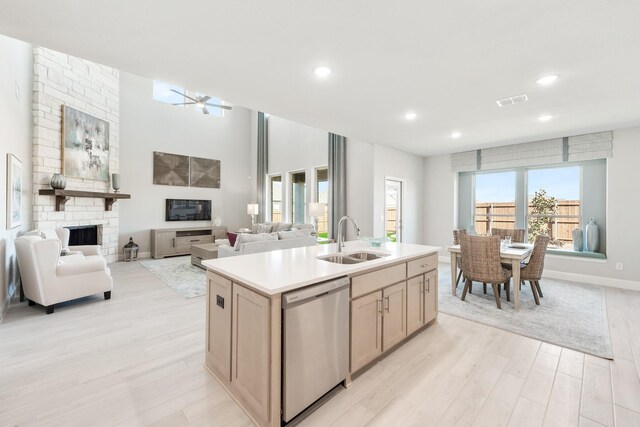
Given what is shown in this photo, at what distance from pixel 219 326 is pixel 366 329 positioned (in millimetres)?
1106

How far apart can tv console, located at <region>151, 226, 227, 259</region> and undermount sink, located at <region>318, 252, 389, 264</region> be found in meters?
5.93

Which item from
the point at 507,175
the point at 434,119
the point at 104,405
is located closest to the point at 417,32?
the point at 434,119

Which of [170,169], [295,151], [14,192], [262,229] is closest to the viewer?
[14,192]

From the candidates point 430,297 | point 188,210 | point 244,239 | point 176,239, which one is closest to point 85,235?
point 176,239

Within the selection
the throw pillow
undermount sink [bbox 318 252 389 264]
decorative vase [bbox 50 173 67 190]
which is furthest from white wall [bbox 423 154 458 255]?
decorative vase [bbox 50 173 67 190]

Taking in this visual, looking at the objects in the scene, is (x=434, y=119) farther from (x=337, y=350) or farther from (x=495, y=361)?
(x=337, y=350)

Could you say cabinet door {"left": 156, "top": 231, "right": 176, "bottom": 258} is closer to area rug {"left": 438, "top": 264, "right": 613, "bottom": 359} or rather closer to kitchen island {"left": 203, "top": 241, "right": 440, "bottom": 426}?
kitchen island {"left": 203, "top": 241, "right": 440, "bottom": 426}

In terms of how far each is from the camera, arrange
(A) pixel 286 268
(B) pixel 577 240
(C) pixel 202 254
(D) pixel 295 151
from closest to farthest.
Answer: (A) pixel 286 268 → (B) pixel 577 240 → (C) pixel 202 254 → (D) pixel 295 151

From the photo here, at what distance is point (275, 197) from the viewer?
866 cm

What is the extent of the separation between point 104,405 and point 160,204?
644cm

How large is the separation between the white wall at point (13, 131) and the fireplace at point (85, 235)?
97cm

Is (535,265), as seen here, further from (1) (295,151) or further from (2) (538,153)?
(1) (295,151)

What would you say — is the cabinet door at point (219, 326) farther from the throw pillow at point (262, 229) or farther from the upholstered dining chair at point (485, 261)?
the throw pillow at point (262, 229)

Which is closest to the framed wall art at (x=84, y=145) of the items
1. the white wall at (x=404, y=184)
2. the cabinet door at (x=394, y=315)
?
the white wall at (x=404, y=184)
